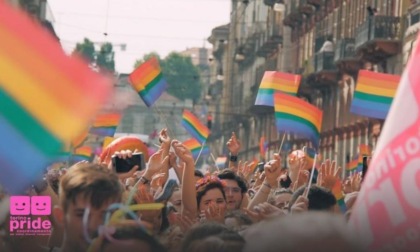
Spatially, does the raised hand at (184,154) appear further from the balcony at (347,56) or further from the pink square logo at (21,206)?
the balcony at (347,56)

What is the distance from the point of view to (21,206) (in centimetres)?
787

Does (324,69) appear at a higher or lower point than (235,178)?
lower

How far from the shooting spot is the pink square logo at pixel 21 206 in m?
7.77

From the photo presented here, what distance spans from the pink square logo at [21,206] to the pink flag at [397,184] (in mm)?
2938

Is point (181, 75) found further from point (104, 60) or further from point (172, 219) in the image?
point (172, 219)

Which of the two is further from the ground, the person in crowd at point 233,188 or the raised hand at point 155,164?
the raised hand at point 155,164

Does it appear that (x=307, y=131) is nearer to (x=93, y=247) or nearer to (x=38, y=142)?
(x=38, y=142)

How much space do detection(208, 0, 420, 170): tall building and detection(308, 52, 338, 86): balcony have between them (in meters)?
0.03

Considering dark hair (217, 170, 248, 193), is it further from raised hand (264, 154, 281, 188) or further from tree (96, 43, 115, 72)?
tree (96, 43, 115, 72)

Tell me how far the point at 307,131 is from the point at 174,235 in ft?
21.4

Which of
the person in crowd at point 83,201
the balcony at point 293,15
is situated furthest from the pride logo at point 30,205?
the balcony at point 293,15

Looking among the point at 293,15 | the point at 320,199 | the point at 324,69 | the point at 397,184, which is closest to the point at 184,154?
the point at 320,199

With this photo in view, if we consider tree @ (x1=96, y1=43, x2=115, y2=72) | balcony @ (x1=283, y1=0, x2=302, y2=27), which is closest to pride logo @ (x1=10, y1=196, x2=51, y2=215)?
tree @ (x1=96, y1=43, x2=115, y2=72)

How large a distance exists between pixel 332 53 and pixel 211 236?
47.6 metres
